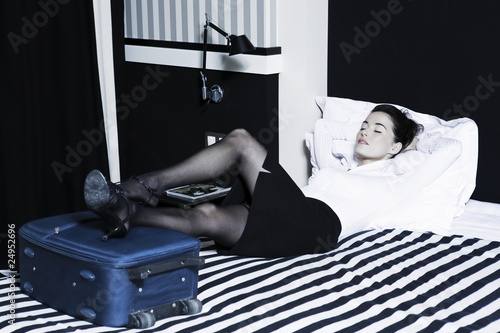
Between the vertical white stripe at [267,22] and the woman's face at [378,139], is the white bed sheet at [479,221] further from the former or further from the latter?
the vertical white stripe at [267,22]

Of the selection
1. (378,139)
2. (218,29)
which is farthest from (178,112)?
(378,139)

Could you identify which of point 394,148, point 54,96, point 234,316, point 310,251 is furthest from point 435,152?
point 54,96

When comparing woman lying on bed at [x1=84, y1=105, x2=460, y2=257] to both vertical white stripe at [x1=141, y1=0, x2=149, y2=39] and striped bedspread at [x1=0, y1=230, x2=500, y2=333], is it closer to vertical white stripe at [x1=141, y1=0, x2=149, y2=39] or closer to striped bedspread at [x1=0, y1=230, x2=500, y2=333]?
striped bedspread at [x1=0, y1=230, x2=500, y2=333]

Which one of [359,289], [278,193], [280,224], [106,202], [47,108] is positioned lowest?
[359,289]

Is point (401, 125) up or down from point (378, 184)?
up

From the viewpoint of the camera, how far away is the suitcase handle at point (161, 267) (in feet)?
6.89

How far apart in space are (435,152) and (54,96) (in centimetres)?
198

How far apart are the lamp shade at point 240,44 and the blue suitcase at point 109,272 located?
1280mm

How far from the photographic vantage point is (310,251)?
2.75m

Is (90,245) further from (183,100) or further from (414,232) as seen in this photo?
(183,100)

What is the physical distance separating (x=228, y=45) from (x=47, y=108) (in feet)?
3.38

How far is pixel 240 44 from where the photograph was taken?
335 centimetres

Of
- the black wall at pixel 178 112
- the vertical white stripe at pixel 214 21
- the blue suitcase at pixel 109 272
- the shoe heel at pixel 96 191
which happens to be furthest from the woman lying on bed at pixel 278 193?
the vertical white stripe at pixel 214 21

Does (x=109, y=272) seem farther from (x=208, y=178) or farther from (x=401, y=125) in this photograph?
(x=401, y=125)
